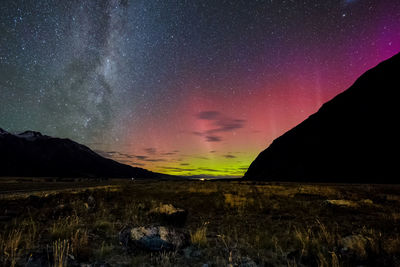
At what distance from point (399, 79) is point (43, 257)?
341ft

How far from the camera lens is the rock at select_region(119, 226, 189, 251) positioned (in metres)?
5.39

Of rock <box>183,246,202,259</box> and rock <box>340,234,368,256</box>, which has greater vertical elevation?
rock <box>340,234,368,256</box>

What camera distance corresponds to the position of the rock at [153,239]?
5391mm

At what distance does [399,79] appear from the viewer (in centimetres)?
7294

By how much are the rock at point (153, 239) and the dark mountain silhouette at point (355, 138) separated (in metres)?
68.4

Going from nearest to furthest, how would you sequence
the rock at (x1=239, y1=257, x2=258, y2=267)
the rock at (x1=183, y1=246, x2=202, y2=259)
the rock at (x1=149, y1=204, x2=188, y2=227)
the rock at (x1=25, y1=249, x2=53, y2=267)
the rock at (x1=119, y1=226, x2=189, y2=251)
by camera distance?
the rock at (x1=25, y1=249, x2=53, y2=267), the rock at (x1=239, y1=257, x2=258, y2=267), the rock at (x1=183, y1=246, x2=202, y2=259), the rock at (x1=119, y1=226, x2=189, y2=251), the rock at (x1=149, y1=204, x2=188, y2=227)

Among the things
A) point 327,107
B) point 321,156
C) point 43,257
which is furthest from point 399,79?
point 43,257

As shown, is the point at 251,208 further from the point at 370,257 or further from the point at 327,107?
the point at 327,107

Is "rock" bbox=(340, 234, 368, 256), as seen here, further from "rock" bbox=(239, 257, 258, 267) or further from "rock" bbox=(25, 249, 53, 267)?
"rock" bbox=(25, 249, 53, 267)

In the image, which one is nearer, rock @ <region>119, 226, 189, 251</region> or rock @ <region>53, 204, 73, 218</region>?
rock @ <region>119, 226, 189, 251</region>

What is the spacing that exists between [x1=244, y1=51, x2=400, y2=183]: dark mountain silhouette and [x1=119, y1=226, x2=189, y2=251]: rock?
68.4m

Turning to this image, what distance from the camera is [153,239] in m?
5.47

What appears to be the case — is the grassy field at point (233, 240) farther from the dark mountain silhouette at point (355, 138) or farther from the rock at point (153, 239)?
the dark mountain silhouette at point (355, 138)

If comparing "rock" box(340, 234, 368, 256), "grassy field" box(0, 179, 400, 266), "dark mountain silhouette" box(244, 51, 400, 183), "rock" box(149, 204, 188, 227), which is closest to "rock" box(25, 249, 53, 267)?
"grassy field" box(0, 179, 400, 266)
